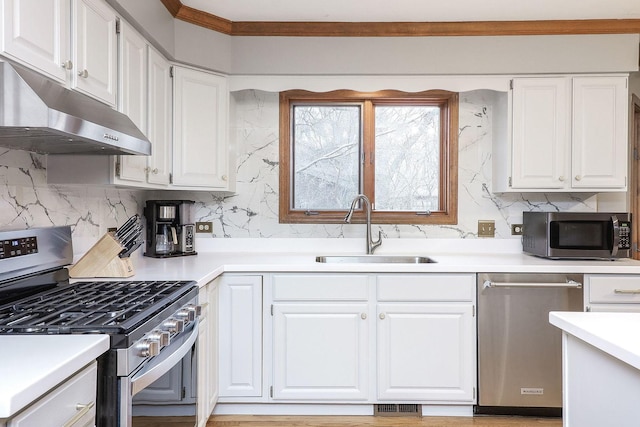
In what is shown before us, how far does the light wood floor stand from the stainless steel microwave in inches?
36.9

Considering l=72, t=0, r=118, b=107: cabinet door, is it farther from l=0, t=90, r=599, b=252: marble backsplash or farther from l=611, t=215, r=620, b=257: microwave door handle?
l=611, t=215, r=620, b=257: microwave door handle

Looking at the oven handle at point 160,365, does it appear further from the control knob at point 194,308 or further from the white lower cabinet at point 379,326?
the white lower cabinet at point 379,326

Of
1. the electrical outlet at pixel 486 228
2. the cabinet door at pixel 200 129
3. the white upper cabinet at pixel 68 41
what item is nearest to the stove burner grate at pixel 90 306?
the white upper cabinet at pixel 68 41

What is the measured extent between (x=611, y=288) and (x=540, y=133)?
98 cm

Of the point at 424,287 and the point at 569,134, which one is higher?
the point at 569,134

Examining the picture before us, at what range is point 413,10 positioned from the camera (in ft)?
8.15

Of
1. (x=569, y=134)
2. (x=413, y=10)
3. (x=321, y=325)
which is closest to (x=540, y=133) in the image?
(x=569, y=134)

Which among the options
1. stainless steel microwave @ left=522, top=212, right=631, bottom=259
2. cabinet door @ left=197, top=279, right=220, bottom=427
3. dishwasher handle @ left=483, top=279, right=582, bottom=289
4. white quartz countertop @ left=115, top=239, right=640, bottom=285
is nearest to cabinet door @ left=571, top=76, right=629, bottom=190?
stainless steel microwave @ left=522, top=212, right=631, bottom=259

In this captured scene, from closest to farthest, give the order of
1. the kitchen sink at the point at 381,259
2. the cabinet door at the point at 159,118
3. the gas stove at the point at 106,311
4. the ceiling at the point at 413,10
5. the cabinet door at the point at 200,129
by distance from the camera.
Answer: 1. the gas stove at the point at 106,311
2. the cabinet door at the point at 159,118
3. the ceiling at the point at 413,10
4. the cabinet door at the point at 200,129
5. the kitchen sink at the point at 381,259

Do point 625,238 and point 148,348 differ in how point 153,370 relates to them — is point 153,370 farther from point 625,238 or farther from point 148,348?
point 625,238

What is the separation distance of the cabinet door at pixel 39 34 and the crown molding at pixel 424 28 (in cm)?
117

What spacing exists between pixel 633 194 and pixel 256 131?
269 centimetres

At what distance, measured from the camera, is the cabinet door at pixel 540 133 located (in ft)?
8.63

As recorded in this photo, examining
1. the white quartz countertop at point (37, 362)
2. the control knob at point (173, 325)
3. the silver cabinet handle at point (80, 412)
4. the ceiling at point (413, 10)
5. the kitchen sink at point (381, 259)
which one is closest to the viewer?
the white quartz countertop at point (37, 362)
